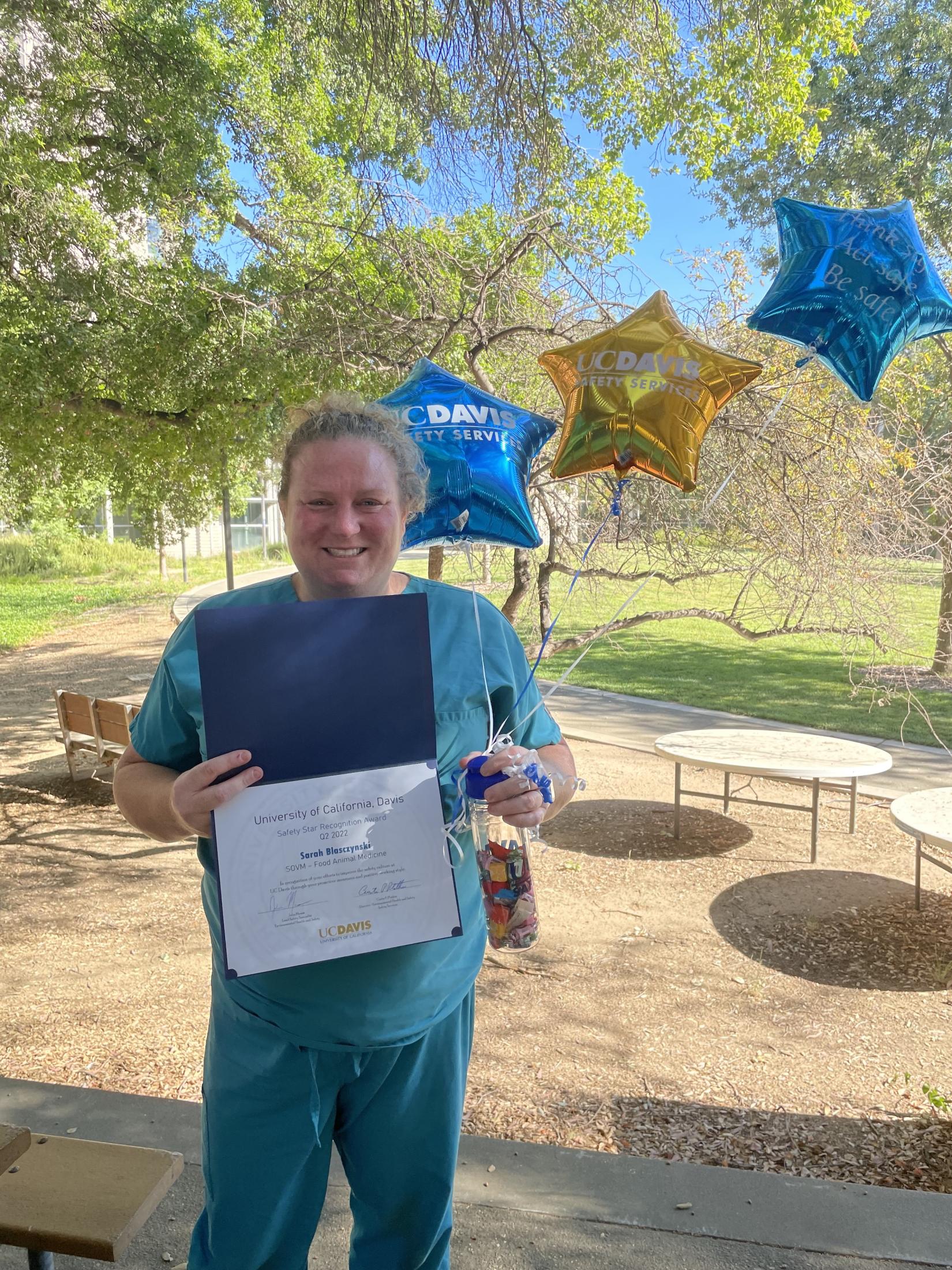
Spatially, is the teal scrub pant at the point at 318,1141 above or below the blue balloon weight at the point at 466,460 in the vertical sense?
below

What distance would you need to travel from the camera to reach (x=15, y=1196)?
71.7 inches

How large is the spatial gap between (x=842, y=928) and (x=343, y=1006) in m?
4.34

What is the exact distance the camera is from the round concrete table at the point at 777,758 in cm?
612

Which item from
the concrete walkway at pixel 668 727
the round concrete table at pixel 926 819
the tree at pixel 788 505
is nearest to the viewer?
the round concrete table at pixel 926 819

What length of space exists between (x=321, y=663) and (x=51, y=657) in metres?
15.0

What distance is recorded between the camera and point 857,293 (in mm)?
3234

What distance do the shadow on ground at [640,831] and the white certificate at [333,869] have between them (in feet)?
16.0

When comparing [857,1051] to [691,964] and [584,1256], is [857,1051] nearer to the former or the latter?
[691,964]

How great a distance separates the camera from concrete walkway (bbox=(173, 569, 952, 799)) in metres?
8.28

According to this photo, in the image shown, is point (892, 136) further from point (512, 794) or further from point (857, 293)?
point (512, 794)

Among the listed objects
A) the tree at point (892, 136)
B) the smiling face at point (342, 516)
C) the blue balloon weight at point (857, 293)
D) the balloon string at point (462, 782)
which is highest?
the tree at point (892, 136)
